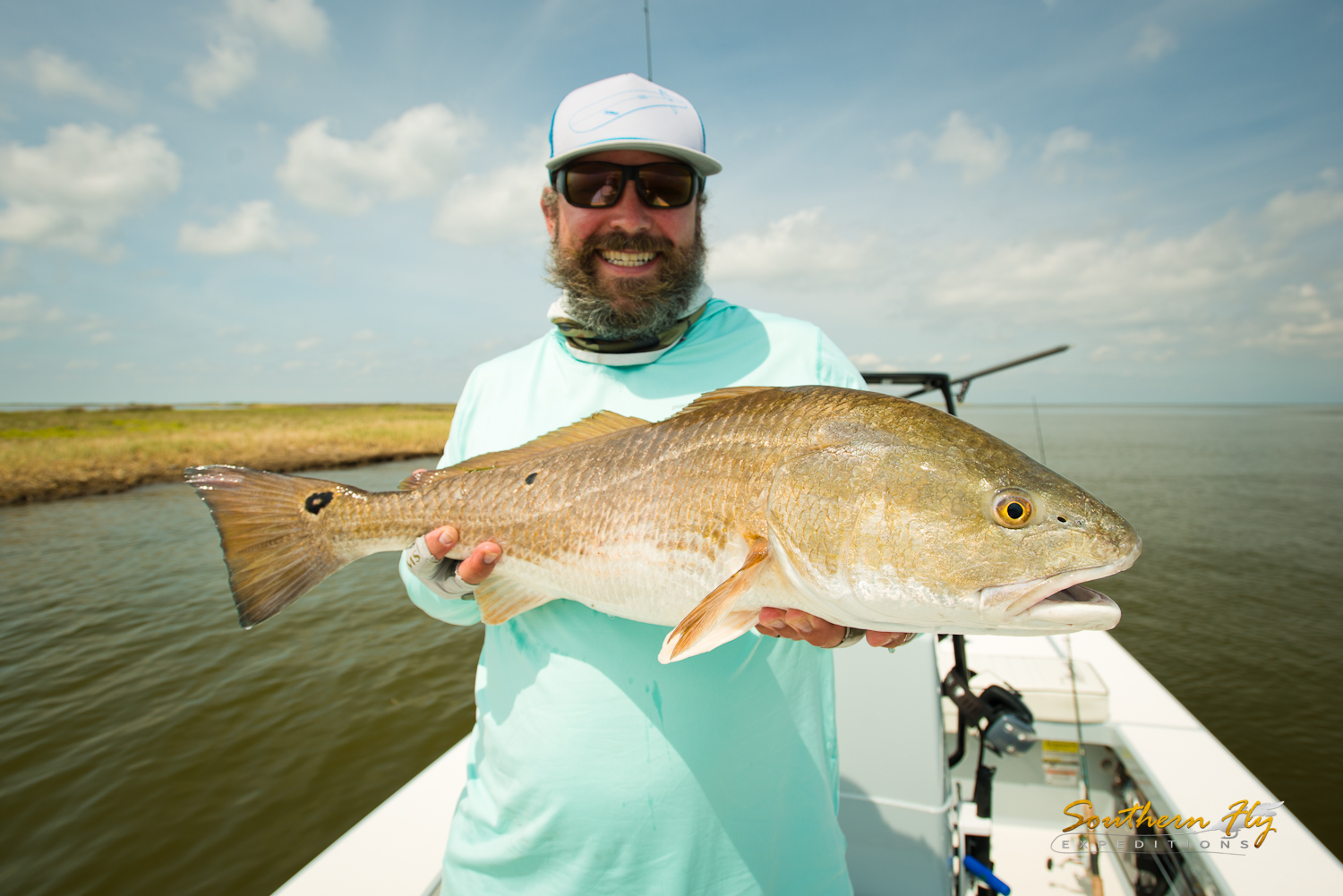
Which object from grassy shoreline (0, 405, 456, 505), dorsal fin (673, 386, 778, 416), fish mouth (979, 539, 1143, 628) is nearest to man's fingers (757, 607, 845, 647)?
fish mouth (979, 539, 1143, 628)

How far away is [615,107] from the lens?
225 cm

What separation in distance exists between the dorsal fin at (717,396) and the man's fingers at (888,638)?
822 mm

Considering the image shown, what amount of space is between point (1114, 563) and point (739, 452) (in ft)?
3.18

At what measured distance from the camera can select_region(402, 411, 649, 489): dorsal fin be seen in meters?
2.05

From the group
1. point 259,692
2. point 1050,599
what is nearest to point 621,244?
point 1050,599

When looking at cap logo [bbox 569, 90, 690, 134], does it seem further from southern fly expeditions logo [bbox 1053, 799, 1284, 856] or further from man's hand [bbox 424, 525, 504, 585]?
southern fly expeditions logo [bbox 1053, 799, 1284, 856]

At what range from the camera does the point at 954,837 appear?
11.8 feet

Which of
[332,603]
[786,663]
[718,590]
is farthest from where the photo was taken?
[332,603]

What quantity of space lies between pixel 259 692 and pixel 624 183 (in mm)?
9914

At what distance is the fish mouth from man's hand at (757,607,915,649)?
32 cm

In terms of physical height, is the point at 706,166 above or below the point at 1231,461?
above

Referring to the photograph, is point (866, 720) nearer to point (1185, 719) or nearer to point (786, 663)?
point (786, 663)

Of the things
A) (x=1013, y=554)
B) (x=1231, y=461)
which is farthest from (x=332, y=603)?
(x=1231, y=461)

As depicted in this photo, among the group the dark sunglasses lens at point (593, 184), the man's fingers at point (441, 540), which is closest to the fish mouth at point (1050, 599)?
the man's fingers at point (441, 540)
